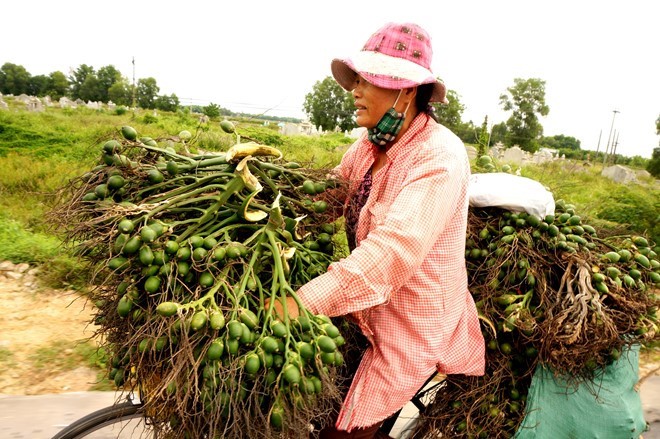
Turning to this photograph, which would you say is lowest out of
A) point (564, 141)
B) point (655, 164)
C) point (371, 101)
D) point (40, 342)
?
point (40, 342)

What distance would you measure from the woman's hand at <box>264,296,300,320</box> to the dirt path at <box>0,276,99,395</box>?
6.01ft

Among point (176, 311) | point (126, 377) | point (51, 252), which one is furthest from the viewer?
point (51, 252)

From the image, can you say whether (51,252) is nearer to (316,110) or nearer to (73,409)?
(73,409)

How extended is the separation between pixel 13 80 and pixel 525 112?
63059mm

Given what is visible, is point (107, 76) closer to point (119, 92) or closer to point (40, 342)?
point (119, 92)

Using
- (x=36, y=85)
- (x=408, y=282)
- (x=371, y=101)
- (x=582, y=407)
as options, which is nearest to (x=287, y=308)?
(x=408, y=282)

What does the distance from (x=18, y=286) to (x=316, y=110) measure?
1608 inches

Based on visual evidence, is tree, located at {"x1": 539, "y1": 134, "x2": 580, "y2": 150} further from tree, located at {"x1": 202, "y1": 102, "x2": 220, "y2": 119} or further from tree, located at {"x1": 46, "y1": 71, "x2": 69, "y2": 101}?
tree, located at {"x1": 202, "y1": 102, "x2": 220, "y2": 119}

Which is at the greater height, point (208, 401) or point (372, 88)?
point (372, 88)

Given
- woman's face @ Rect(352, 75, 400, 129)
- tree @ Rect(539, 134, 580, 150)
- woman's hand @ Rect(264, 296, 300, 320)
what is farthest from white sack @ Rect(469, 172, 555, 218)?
tree @ Rect(539, 134, 580, 150)

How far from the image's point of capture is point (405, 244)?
1.49 meters

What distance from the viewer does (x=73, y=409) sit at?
2826 millimetres

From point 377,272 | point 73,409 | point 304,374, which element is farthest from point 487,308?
point 73,409

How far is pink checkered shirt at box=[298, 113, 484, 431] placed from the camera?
4.85 feet
